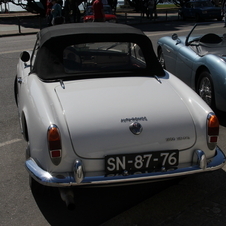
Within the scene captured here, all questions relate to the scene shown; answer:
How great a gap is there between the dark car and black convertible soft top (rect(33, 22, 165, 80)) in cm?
2449

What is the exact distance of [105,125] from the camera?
3477mm

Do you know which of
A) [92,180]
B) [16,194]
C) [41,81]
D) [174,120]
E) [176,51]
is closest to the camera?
[92,180]

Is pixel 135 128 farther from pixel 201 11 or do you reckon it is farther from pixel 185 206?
pixel 201 11

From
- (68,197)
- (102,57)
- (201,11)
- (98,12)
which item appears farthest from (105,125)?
(201,11)

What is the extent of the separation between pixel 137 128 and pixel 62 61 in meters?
1.33

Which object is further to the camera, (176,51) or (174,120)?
(176,51)

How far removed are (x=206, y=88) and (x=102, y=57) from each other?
2.31m

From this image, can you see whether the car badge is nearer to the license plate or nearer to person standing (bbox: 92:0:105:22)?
the license plate

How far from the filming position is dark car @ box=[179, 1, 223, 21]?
27.8m

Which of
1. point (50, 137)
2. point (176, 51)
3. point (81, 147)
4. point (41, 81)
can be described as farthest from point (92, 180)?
point (176, 51)

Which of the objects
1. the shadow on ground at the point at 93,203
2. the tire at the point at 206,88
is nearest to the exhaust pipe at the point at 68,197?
the shadow on ground at the point at 93,203

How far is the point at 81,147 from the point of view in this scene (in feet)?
11.1

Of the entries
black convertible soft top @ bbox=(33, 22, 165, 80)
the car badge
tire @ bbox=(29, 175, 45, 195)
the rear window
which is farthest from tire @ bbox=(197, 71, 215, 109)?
tire @ bbox=(29, 175, 45, 195)

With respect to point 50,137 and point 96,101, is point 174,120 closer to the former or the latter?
point 96,101
